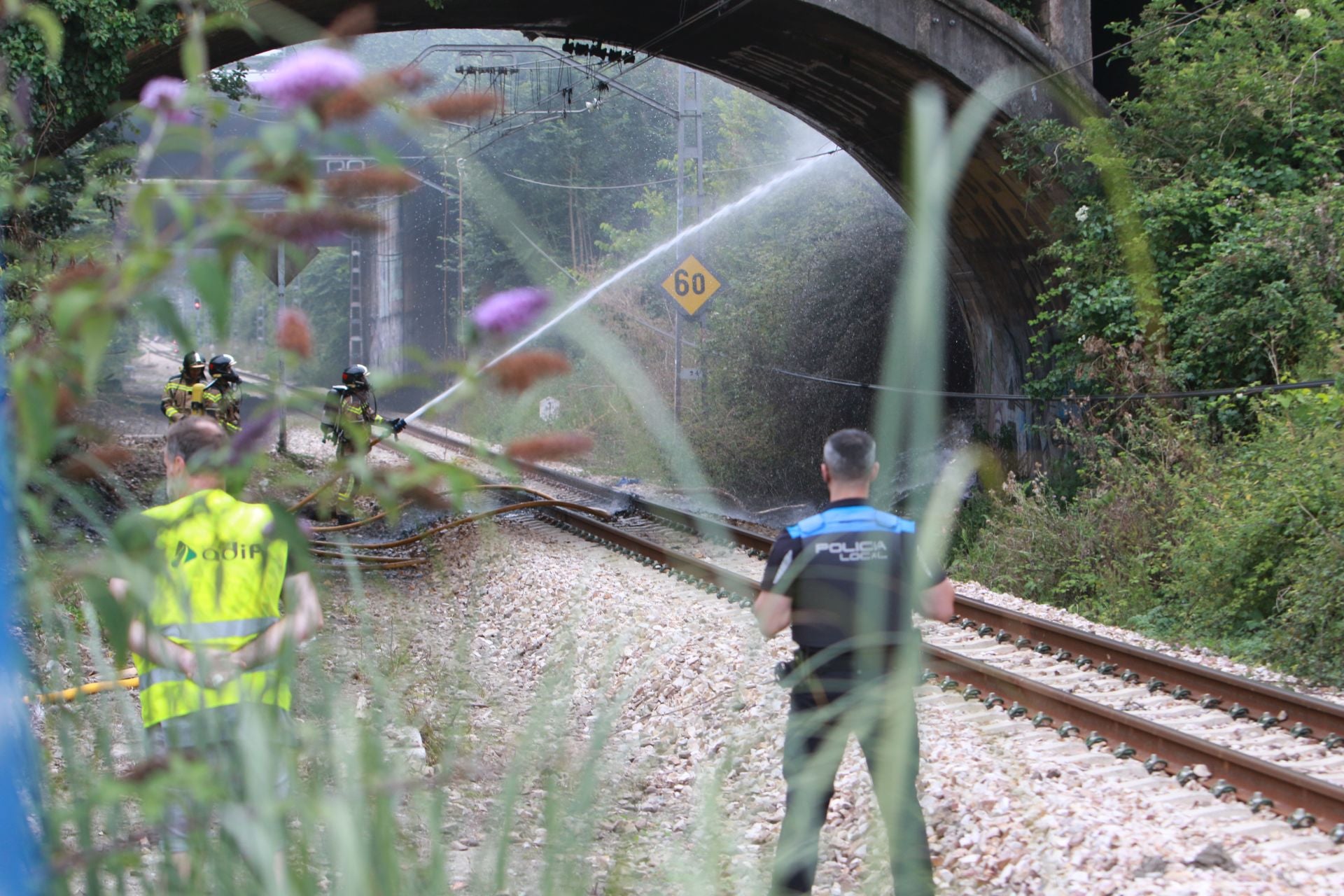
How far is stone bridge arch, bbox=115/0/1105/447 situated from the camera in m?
14.1

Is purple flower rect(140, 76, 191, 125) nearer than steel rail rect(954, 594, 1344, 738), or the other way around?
purple flower rect(140, 76, 191, 125)

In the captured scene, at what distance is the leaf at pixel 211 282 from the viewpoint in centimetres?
138

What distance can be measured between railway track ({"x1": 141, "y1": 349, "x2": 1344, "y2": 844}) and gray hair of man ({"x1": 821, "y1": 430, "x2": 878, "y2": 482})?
1.75 ft

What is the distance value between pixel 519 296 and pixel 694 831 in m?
1.46

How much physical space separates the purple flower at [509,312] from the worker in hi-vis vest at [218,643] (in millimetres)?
474

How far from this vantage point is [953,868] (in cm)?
487

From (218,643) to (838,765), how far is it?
5.82ft

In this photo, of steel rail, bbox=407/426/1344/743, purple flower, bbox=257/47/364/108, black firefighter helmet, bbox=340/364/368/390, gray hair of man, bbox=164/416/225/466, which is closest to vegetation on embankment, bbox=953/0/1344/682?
steel rail, bbox=407/426/1344/743

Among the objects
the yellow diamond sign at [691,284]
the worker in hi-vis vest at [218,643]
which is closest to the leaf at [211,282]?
the worker in hi-vis vest at [218,643]

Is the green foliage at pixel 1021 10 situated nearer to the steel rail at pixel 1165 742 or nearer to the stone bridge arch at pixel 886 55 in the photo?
the stone bridge arch at pixel 886 55

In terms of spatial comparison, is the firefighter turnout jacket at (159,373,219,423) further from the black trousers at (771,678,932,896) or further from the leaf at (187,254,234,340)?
the leaf at (187,254,234,340)

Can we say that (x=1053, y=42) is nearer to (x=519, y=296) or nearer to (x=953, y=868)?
(x=953, y=868)

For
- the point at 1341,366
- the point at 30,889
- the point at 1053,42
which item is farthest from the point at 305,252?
the point at 1053,42

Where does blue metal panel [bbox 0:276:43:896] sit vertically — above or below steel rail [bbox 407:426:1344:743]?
above
